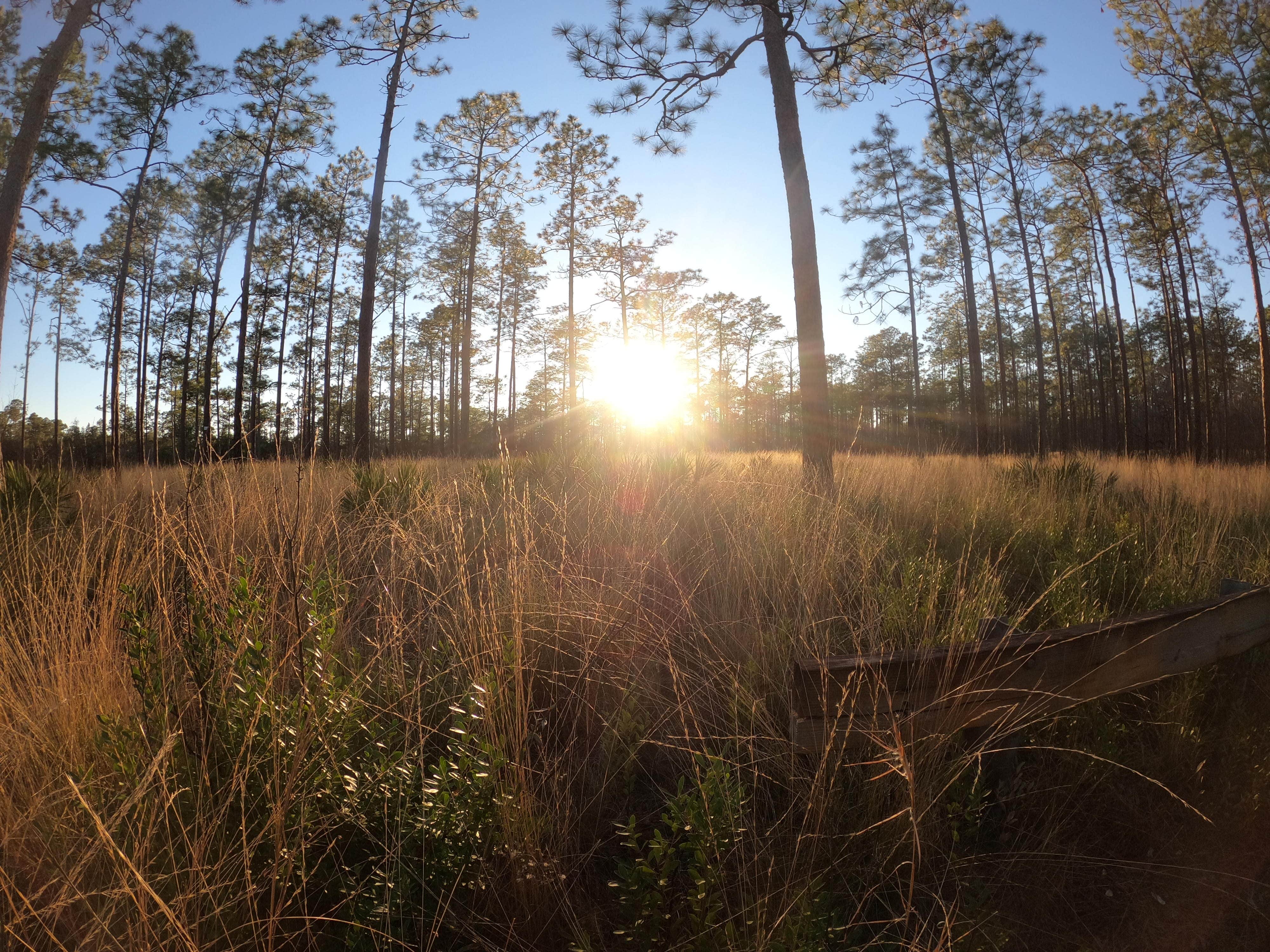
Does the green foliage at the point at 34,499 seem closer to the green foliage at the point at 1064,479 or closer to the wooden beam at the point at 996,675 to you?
the wooden beam at the point at 996,675

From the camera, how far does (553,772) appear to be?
6.79 ft

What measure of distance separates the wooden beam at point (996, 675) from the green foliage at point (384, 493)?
9.61ft

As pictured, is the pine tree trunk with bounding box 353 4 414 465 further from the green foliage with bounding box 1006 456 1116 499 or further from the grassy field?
the green foliage with bounding box 1006 456 1116 499

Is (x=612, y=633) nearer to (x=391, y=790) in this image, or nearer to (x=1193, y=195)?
(x=391, y=790)

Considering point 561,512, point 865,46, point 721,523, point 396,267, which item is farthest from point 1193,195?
point 396,267

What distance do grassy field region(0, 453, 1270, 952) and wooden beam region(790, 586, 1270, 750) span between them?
14 centimetres

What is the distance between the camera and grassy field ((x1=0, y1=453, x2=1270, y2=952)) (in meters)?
1.42

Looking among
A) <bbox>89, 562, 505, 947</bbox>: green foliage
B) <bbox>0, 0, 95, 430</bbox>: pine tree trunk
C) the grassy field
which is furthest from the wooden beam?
<bbox>0, 0, 95, 430</bbox>: pine tree trunk

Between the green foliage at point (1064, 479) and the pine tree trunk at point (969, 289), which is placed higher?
the pine tree trunk at point (969, 289)

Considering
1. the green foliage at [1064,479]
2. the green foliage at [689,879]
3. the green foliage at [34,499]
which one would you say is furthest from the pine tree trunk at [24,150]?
the green foliage at [1064,479]

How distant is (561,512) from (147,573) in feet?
7.35

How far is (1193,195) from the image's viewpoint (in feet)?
49.2

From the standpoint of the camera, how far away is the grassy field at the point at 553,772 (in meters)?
1.42

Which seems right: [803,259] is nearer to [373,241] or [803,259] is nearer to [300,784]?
[300,784]
